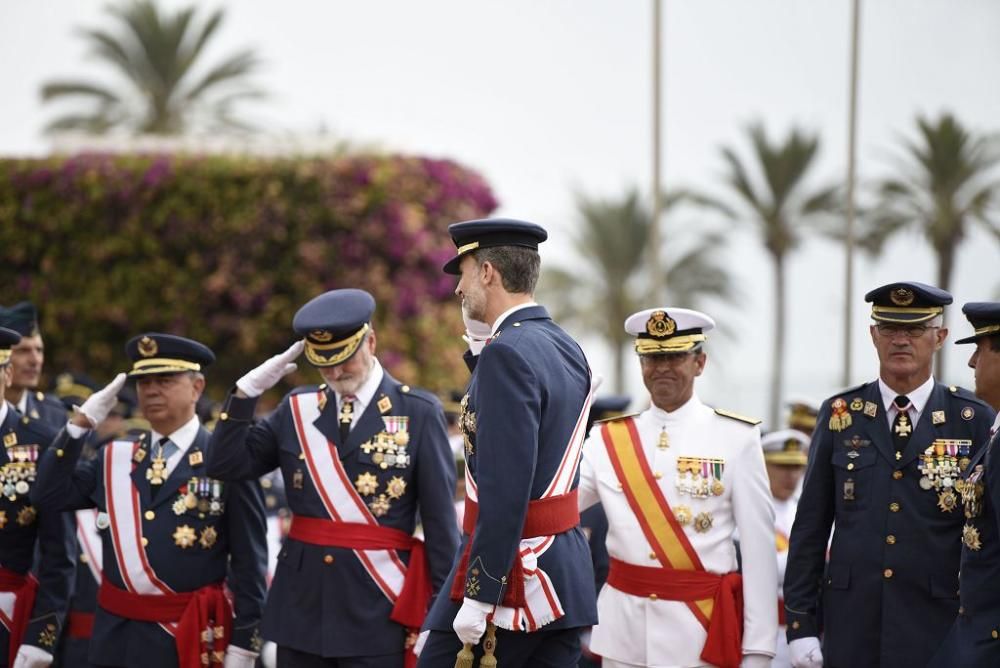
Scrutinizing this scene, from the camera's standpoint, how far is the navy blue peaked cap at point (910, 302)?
18.3 feet

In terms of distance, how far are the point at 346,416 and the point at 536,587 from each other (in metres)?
1.67

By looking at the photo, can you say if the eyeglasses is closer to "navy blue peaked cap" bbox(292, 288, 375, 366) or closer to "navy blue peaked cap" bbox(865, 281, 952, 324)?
"navy blue peaked cap" bbox(865, 281, 952, 324)

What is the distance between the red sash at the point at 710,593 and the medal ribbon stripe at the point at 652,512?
3 centimetres

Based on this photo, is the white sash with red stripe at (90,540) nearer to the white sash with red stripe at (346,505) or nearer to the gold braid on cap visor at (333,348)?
the white sash with red stripe at (346,505)

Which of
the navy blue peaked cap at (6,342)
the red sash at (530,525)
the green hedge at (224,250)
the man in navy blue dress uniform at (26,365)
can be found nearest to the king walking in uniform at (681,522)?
the red sash at (530,525)

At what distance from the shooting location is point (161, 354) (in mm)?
6055

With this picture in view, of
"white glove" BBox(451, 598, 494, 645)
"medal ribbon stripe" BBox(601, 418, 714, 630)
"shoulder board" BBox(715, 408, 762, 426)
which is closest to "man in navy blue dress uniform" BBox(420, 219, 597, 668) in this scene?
"white glove" BBox(451, 598, 494, 645)

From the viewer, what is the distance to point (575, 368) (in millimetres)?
4762

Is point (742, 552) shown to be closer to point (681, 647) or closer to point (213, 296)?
point (681, 647)

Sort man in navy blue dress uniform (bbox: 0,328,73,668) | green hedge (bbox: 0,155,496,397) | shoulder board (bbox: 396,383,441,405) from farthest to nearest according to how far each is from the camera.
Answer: green hedge (bbox: 0,155,496,397) → man in navy blue dress uniform (bbox: 0,328,73,668) → shoulder board (bbox: 396,383,441,405)

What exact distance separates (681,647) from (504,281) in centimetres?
183

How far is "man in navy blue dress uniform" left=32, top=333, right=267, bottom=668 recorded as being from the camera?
19.0 feet

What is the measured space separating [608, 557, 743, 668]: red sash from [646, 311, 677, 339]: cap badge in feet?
3.32

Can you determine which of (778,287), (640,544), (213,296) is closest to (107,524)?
(640,544)
